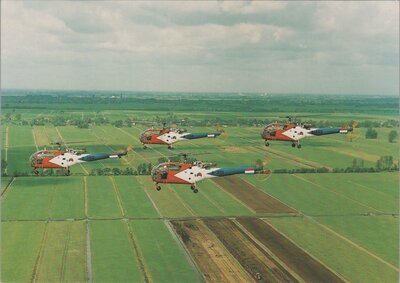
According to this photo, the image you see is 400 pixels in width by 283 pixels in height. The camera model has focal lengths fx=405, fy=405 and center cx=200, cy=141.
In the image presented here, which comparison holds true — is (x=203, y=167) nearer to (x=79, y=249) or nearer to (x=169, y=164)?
(x=169, y=164)

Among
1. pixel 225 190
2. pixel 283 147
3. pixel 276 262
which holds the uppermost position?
pixel 283 147

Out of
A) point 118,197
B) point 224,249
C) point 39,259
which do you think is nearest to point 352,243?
point 224,249

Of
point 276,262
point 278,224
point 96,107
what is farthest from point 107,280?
point 96,107

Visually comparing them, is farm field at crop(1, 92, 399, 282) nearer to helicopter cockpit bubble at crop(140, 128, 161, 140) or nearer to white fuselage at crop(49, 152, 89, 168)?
helicopter cockpit bubble at crop(140, 128, 161, 140)

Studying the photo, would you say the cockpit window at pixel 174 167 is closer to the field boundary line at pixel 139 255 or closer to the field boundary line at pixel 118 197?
the field boundary line at pixel 139 255

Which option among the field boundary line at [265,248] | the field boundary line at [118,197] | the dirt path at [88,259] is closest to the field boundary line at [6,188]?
the field boundary line at [118,197]

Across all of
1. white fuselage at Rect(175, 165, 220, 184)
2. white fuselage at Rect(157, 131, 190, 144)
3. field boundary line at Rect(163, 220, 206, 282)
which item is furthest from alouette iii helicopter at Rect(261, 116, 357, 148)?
field boundary line at Rect(163, 220, 206, 282)
